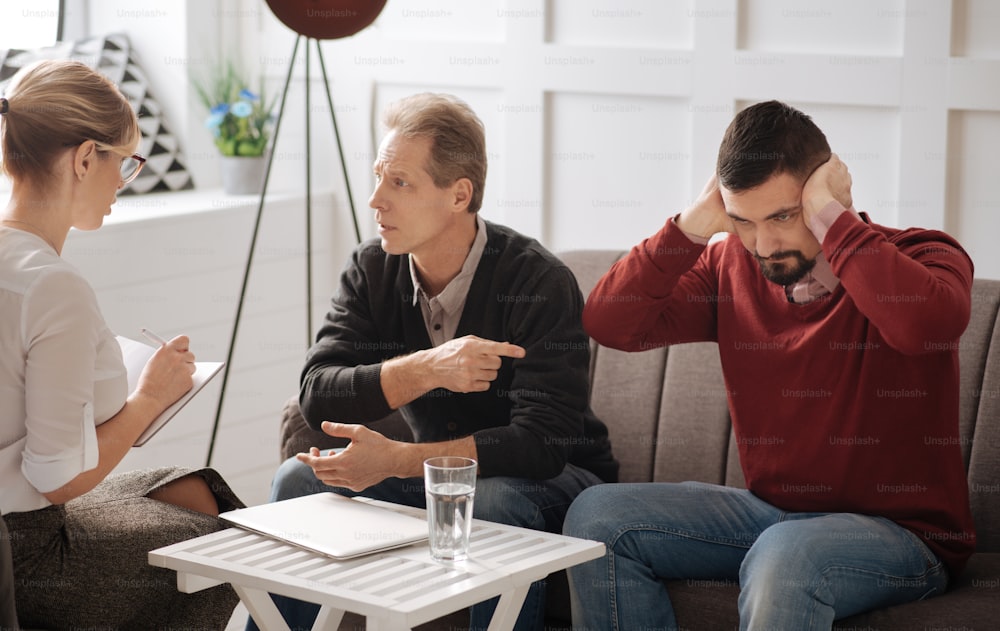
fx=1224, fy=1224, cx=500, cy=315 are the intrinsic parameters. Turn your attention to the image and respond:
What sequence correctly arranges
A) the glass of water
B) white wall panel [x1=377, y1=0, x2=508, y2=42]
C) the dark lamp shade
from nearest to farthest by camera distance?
the glass of water → the dark lamp shade → white wall panel [x1=377, y1=0, x2=508, y2=42]

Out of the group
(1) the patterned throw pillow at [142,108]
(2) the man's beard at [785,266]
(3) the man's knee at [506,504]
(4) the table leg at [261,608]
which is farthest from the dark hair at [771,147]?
(1) the patterned throw pillow at [142,108]

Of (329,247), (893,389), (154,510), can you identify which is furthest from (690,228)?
(329,247)

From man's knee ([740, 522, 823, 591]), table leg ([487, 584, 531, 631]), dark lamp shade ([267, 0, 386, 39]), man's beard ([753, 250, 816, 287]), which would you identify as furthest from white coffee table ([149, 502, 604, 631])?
dark lamp shade ([267, 0, 386, 39])

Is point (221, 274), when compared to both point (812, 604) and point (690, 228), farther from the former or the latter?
point (812, 604)

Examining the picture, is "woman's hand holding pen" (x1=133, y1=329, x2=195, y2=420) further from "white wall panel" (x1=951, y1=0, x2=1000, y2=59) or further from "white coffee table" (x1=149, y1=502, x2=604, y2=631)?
"white wall panel" (x1=951, y1=0, x2=1000, y2=59)

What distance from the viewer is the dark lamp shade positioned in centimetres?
296

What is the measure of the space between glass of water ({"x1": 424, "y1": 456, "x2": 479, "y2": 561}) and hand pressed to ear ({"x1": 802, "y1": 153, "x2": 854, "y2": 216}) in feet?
2.53

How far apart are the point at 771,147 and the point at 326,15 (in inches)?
51.2

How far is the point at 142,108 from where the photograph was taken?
400 cm

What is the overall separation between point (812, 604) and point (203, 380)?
109 centimetres

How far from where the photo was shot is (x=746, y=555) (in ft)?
6.81

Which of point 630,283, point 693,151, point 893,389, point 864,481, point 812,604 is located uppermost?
point 693,151

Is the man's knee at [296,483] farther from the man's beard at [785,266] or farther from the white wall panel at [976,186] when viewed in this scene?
the white wall panel at [976,186]

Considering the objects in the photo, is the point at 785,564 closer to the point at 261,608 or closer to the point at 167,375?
the point at 261,608
